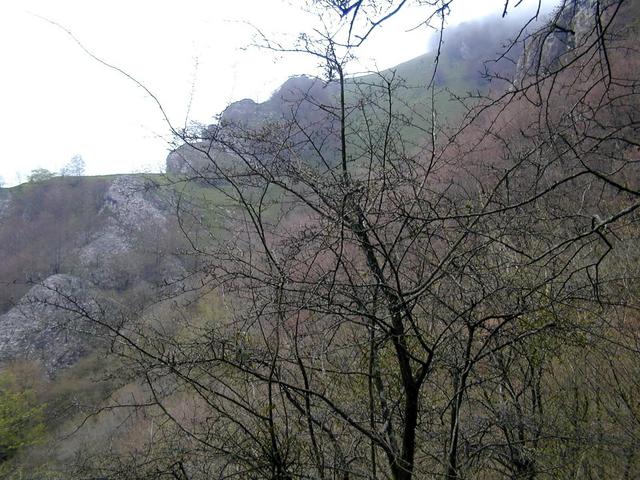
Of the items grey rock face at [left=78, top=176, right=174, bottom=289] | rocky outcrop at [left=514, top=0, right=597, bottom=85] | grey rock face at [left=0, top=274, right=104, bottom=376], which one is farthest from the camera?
grey rock face at [left=78, top=176, right=174, bottom=289]

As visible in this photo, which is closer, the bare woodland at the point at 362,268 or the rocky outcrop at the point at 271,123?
the bare woodland at the point at 362,268

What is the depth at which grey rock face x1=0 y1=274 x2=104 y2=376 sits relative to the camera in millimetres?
2309

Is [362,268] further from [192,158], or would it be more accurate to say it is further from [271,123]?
[192,158]

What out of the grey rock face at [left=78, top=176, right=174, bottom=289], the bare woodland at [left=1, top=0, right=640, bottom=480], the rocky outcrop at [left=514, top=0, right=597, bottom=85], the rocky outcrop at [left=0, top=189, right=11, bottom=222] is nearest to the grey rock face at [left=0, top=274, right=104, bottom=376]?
the bare woodland at [left=1, top=0, right=640, bottom=480]

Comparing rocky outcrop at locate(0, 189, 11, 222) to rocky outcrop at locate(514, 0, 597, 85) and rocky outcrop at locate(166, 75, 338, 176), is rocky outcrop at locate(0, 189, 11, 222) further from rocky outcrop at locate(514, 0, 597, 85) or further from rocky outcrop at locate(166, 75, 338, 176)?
rocky outcrop at locate(514, 0, 597, 85)

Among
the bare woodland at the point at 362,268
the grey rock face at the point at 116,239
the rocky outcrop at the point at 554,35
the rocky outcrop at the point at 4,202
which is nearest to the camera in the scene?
the rocky outcrop at the point at 554,35

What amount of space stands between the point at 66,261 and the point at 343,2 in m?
53.7

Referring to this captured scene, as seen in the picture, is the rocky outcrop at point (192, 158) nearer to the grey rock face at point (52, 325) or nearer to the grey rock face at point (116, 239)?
the grey rock face at point (52, 325)

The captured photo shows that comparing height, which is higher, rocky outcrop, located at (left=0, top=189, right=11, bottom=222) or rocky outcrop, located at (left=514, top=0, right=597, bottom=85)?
rocky outcrop, located at (left=0, top=189, right=11, bottom=222)

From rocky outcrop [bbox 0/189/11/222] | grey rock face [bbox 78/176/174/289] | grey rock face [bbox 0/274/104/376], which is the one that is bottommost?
grey rock face [bbox 0/274/104/376]

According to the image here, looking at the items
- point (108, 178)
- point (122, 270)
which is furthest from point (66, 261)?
point (108, 178)

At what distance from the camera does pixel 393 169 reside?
230cm

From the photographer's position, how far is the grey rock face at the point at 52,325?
231 centimetres

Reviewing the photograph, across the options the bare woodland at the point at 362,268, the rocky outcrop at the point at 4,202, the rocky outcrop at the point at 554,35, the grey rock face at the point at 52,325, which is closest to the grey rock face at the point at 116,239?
the grey rock face at the point at 52,325
